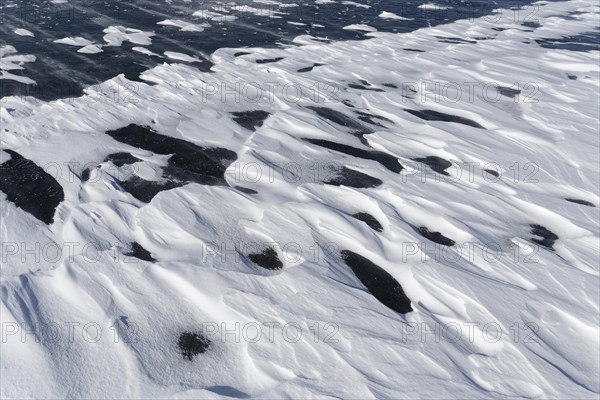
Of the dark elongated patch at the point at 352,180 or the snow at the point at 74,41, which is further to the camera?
the snow at the point at 74,41

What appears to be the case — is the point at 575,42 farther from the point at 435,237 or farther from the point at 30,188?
the point at 30,188

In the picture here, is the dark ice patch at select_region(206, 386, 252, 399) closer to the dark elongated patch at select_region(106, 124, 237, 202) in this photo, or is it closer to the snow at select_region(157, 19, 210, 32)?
the dark elongated patch at select_region(106, 124, 237, 202)

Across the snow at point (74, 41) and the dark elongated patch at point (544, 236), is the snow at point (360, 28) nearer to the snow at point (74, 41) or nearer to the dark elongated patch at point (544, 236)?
the snow at point (74, 41)

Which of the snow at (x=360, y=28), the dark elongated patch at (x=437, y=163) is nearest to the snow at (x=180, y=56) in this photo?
the snow at (x=360, y=28)

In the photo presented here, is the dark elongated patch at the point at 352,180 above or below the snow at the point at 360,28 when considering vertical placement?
below

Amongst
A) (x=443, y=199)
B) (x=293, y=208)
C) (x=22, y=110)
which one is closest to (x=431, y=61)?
(x=443, y=199)

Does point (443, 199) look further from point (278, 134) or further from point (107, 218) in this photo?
point (107, 218)

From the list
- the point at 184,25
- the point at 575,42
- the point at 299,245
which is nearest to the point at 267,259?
the point at 299,245
